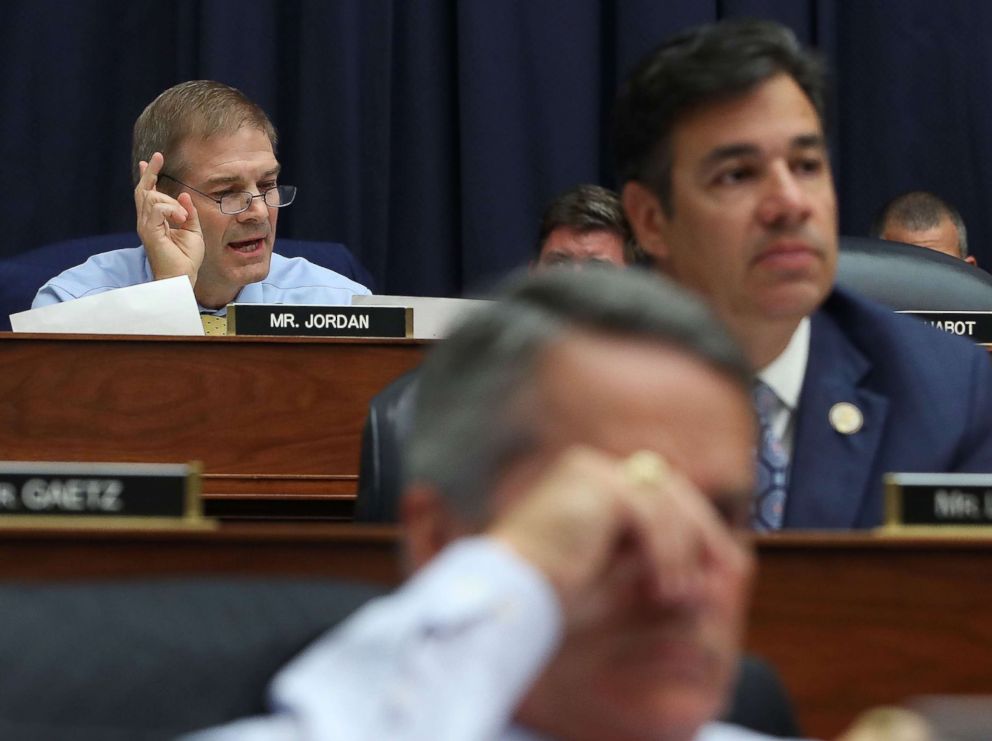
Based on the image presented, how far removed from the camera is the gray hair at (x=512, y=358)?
2.72 feet

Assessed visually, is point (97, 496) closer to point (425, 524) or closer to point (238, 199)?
point (425, 524)

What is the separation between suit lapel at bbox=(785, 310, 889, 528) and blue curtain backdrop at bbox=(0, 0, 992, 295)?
127 inches

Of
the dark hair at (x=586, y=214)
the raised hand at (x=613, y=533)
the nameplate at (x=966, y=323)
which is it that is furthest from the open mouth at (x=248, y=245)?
the raised hand at (x=613, y=533)

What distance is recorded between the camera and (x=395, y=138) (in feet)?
17.1

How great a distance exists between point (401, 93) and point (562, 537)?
15.1 feet

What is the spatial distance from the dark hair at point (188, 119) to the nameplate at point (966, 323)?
1702mm

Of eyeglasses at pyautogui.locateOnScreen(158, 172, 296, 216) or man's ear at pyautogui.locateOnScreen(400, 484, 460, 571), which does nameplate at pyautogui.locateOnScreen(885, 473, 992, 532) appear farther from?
eyeglasses at pyautogui.locateOnScreen(158, 172, 296, 216)

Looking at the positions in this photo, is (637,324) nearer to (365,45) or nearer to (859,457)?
(859,457)

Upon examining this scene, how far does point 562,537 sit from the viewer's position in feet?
→ 2.39

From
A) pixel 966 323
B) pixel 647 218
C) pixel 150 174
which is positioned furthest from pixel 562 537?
pixel 150 174

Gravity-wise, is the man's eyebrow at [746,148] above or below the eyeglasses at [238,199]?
below

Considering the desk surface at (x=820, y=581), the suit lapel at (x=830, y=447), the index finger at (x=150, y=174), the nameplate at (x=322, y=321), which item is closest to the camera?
the desk surface at (x=820, y=581)

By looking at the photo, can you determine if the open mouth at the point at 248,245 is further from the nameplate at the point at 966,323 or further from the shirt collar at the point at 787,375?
the shirt collar at the point at 787,375

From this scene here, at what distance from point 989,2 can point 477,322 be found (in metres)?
4.84
